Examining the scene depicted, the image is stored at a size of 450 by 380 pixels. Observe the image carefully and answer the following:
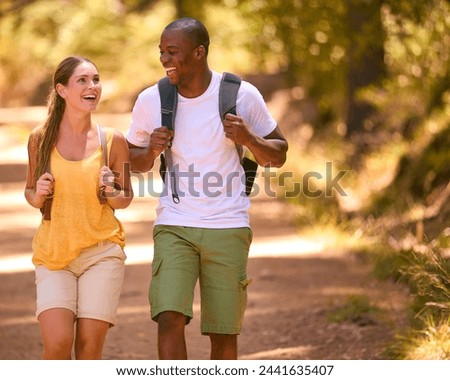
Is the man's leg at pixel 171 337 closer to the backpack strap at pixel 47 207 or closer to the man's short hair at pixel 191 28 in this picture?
the backpack strap at pixel 47 207

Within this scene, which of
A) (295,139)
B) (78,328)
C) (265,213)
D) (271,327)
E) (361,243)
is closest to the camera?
(78,328)

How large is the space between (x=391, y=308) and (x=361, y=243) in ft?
10.8

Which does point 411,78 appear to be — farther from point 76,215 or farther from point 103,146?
point 76,215

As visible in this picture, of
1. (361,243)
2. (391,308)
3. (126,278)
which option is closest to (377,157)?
(361,243)

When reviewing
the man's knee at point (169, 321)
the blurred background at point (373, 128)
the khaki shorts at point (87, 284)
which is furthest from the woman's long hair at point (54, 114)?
the blurred background at point (373, 128)

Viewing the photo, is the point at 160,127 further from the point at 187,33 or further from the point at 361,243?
the point at 361,243

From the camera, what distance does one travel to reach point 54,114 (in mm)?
6180

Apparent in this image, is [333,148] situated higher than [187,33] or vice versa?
[187,33]

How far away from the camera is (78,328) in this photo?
594 cm

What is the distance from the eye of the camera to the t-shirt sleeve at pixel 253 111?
20.4ft

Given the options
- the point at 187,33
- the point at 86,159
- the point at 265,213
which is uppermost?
the point at 187,33

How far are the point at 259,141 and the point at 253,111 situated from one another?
27cm

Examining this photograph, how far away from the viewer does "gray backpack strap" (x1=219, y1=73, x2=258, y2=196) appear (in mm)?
6121

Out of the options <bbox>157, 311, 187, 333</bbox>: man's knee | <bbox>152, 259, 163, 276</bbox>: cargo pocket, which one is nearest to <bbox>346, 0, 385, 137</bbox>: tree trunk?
<bbox>152, 259, 163, 276</bbox>: cargo pocket
